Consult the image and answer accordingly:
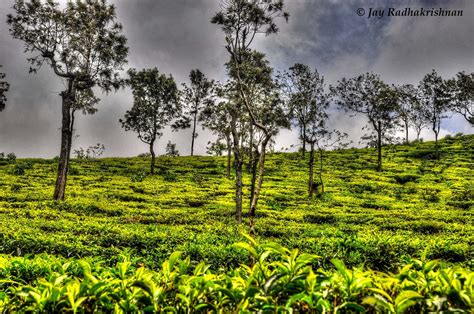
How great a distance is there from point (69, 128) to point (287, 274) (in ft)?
82.1

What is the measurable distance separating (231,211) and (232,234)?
749 cm

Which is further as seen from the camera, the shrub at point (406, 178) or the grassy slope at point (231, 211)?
the shrub at point (406, 178)

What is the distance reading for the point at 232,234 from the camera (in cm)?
1403

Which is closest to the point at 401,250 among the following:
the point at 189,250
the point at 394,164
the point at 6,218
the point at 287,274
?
the point at 189,250

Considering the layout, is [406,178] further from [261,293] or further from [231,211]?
[261,293]

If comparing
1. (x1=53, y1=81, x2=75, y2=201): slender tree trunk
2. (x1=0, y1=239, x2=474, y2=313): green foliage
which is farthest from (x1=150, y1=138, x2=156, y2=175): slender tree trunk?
(x1=0, y1=239, x2=474, y2=313): green foliage

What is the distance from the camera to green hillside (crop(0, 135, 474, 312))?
2.40 metres

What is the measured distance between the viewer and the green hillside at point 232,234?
94.4 inches

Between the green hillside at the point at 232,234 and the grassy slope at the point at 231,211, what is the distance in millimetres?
85

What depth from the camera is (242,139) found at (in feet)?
71.9

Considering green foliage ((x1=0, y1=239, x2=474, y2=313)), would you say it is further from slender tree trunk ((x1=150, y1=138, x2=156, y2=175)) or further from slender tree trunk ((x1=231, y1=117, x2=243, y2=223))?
slender tree trunk ((x1=150, y1=138, x2=156, y2=175))

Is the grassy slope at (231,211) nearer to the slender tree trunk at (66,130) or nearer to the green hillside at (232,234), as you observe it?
the green hillside at (232,234)

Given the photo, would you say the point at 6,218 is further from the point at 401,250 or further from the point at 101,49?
the point at 401,250

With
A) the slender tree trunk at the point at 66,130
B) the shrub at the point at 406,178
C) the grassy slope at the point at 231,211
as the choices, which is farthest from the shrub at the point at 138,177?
the shrub at the point at 406,178
